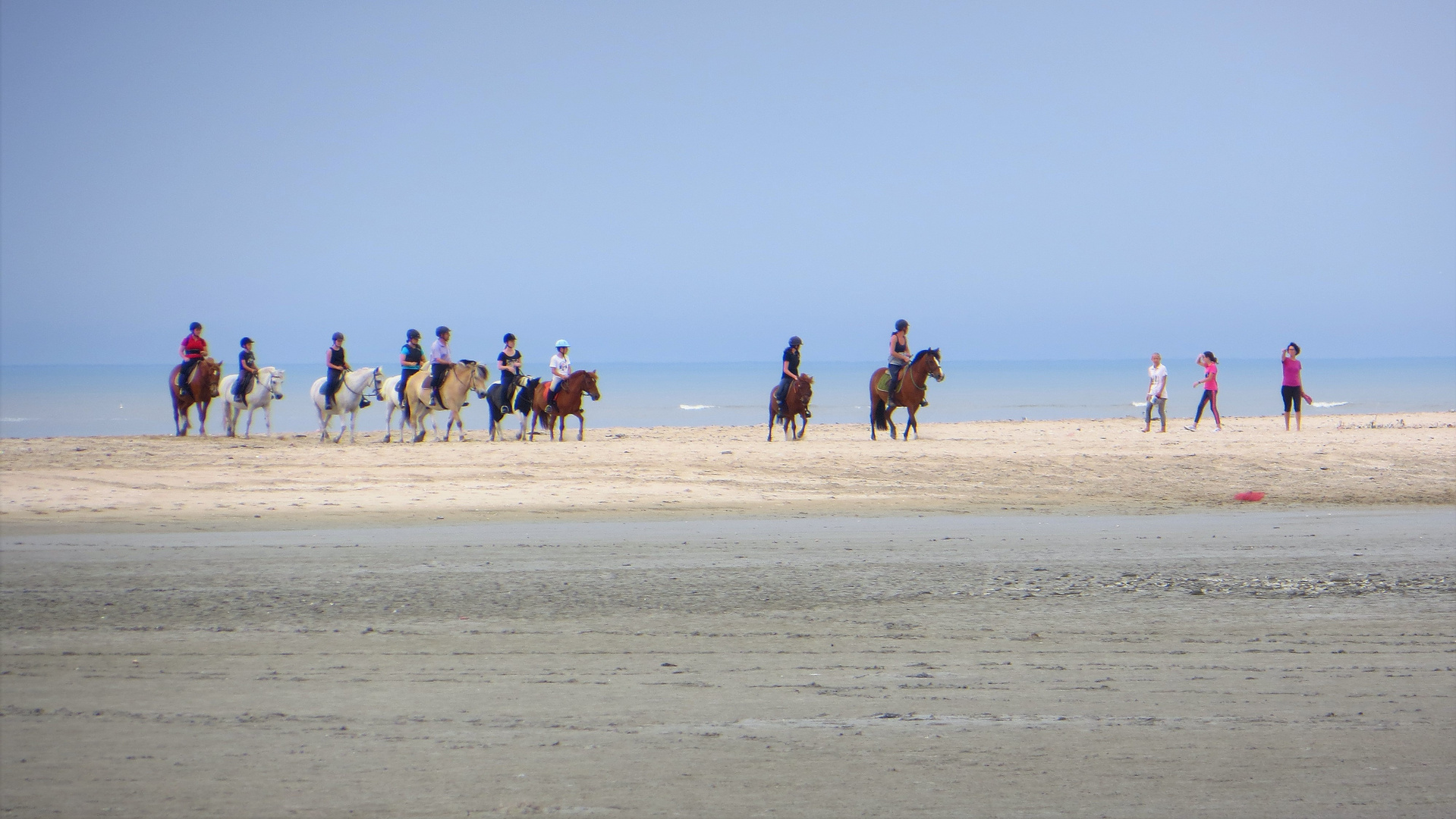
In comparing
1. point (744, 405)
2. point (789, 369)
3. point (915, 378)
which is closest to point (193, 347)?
point (789, 369)

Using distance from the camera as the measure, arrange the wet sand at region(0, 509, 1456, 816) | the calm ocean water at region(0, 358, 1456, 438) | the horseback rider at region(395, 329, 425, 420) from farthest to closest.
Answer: the calm ocean water at region(0, 358, 1456, 438), the horseback rider at region(395, 329, 425, 420), the wet sand at region(0, 509, 1456, 816)

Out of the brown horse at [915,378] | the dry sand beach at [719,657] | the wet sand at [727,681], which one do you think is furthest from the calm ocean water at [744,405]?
→ the wet sand at [727,681]

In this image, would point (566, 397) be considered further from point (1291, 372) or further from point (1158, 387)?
point (1291, 372)

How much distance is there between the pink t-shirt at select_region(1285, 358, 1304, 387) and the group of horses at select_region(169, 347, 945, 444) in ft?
25.8

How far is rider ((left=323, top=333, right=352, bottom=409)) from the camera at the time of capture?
19703 millimetres

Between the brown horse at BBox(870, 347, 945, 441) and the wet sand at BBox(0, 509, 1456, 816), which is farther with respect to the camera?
the brown horse at BBox(870, 347, 945, 441)

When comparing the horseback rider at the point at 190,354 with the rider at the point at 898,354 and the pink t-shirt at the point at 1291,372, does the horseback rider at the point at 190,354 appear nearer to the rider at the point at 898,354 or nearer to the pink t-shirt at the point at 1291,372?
the rider at the point at 898,354

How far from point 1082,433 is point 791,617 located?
18.9 meters

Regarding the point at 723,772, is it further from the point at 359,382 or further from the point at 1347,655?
the point at 359,382

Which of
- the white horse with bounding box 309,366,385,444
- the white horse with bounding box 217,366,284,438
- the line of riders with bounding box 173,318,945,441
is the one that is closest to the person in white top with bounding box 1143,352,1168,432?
the line of riders with bounding box 173,318,945,441

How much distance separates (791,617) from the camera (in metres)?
6.75

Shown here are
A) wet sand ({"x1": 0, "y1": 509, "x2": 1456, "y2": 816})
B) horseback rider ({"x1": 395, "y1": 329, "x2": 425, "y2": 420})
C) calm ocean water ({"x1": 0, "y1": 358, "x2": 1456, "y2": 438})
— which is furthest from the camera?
calm ocean water ({"x1": 0, "y1": 358, "x2": 1456, "y2": 438})

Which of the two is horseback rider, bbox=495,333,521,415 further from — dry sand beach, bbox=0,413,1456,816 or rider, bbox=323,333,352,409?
dry sand beach, bbox=0,413,1456,816

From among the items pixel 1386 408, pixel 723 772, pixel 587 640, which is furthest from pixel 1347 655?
pixel 1386 408
